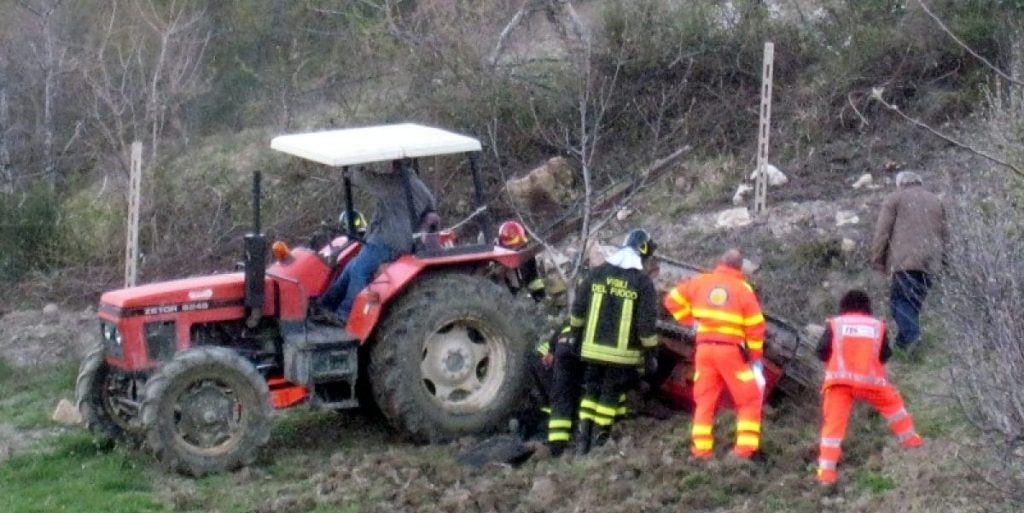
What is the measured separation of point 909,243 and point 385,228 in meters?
4.19

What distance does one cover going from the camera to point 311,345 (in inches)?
381

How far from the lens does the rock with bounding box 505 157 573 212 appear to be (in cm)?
1686

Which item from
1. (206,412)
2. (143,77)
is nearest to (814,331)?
(206,412)

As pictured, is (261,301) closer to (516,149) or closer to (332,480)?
(332,480)

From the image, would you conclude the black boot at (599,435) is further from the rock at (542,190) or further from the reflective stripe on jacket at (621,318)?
the rock at (542,190)

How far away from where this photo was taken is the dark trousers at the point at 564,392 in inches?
383

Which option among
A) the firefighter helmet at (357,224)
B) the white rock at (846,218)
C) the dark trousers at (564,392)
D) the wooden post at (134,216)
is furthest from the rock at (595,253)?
the wooden post at (134,216)

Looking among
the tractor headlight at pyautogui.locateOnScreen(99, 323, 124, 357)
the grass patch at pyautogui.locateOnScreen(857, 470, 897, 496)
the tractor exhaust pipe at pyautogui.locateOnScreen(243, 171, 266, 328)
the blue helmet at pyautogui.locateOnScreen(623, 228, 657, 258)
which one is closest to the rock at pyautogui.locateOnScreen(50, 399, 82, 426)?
the tractor headlight at pyautogui.locateOnScreen(99, 323, 124, 357)

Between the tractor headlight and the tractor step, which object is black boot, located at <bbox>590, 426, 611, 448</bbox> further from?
the tractor headlight

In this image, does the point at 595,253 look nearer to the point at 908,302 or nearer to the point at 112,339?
the point at 908,302

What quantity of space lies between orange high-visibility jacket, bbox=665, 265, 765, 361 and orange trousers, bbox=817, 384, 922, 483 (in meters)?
0.58

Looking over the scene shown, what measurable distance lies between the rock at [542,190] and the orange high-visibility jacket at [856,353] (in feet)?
27.0

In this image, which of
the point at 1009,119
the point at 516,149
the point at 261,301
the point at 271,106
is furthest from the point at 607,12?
the point at 261,301

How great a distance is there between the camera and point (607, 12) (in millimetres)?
18672
